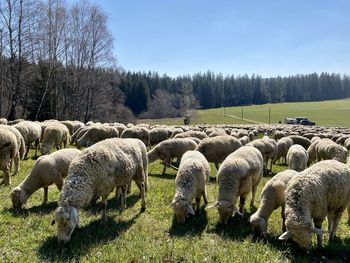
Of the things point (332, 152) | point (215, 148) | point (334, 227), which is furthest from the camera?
point (332, 152)

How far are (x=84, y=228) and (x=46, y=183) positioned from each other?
8.14 ft

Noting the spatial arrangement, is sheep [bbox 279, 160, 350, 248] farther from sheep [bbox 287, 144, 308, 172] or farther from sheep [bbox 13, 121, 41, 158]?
sheep [bbox 13, 121, 41, 158]

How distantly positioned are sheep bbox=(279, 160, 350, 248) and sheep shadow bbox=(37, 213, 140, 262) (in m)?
3.62

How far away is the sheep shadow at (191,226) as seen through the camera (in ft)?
26.5

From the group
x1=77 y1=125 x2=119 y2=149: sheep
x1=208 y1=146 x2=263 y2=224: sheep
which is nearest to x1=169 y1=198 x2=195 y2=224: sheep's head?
x1=208 y1=146 x2=263 y2=224: sheep

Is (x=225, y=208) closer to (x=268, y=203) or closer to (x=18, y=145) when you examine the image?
(x=268, y=203)

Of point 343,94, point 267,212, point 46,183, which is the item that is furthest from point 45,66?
point 343,94

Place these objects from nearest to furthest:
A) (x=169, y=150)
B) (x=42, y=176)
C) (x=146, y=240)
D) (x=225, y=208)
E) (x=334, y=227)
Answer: (x=146, y=240) < (x=334, y=227) < (x=225, y=208) < (x=42, y=176) < (x=169, y=150)

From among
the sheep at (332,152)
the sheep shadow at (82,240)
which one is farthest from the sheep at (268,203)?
the sheep at (332,152)

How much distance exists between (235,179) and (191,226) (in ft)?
5.34

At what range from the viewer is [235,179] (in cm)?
900

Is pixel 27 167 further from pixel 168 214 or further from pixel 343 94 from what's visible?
pixel 343 94

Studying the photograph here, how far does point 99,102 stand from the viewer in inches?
2061

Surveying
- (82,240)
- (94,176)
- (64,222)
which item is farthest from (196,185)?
(64,222)
